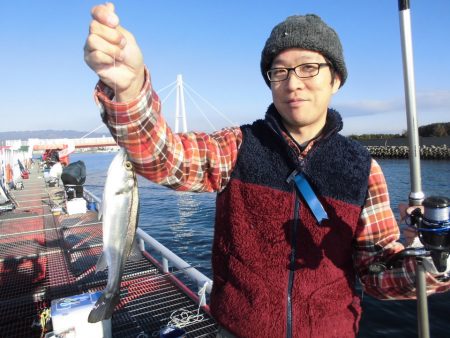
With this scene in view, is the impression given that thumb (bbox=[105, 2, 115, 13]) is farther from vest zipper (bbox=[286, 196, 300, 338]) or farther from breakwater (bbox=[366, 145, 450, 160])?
breakwater (bbox=[366, 145, 450, 160])

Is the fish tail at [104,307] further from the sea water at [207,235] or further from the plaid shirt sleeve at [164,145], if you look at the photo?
the sea water at [207,235]

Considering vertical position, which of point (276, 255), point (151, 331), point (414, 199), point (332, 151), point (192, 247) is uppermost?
point (332, 151)

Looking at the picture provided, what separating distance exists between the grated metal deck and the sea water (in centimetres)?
86

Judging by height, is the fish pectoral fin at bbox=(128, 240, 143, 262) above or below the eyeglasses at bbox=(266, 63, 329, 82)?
below

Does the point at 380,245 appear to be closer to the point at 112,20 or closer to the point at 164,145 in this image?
the point at 164,145

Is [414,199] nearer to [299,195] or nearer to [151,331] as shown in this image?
[299,195]

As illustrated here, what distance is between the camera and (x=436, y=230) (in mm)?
2047

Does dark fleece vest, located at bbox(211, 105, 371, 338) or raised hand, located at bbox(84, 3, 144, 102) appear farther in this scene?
dark fleece vest, located at bbox(211, 105, 371, 338)

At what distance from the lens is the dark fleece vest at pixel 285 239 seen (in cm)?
211

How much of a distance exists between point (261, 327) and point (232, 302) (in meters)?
0.22

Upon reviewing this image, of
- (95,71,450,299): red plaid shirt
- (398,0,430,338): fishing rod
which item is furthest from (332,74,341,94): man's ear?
(398,0,430,338): fishing rod

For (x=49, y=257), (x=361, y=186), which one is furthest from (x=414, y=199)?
(x=49, y=257)

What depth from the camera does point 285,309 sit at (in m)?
2.09

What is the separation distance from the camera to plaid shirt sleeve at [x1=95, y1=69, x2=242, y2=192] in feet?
Result: 5.29
